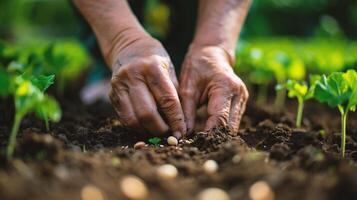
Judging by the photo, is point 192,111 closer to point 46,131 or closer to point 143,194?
point 46,131

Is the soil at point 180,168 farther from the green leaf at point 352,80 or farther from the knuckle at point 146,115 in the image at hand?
the green leaf at point 352,80

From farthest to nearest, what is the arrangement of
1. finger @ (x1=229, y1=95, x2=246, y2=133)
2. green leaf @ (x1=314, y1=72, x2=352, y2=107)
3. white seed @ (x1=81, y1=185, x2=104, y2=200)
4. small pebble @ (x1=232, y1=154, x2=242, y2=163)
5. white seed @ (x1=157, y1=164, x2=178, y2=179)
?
1. finger @ (x1=229, y1=95, x2=246, y2=133)
2. green leaf @ (x1=314, y1=72, x2=352, y2=107)
3. small pebble @ (x1=232, y1=154, x2=242, y2=163)
4. white seed @ (x1=157, y1=164, x2=178, y2=179)
5. white seed @ (x1=81, y1=185, x2=104, y2=200)

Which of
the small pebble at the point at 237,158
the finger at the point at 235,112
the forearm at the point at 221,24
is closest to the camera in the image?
the small pebble at the point at 237,158

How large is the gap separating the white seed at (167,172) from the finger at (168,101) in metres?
0.58

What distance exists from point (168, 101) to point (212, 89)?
9.0 inches

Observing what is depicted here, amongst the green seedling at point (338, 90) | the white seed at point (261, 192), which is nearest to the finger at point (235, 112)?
the green seedling at point (338, 90)

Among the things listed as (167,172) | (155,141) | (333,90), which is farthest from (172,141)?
(333,90)

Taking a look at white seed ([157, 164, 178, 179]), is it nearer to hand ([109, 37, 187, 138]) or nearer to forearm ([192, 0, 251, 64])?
hand ([109, 37, 187, 138])

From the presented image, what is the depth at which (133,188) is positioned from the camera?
1.25 metres

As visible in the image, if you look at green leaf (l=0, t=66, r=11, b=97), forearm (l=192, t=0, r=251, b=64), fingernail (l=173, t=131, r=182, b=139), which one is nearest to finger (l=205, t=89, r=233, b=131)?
fingernail (l=173, t=131, r=182, b=139)

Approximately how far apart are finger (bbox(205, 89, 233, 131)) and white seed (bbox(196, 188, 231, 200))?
0.80 meters

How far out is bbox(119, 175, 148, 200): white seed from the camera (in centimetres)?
122

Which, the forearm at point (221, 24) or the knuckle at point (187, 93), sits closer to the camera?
the knuckle at point (187, 93)

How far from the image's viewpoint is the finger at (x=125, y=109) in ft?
6.68
